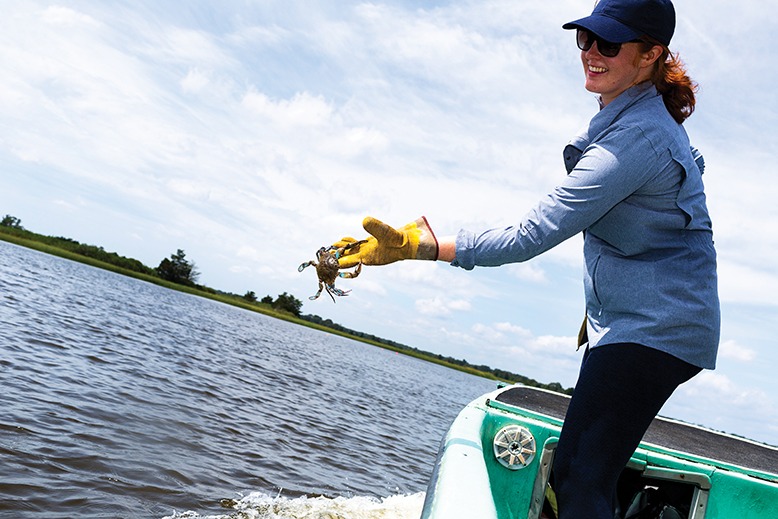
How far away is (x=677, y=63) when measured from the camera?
2.11 meters

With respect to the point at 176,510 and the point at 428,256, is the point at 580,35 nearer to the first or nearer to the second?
the point at 428,256

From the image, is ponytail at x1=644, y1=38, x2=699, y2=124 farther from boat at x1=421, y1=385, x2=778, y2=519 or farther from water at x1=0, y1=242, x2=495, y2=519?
water at x1=0, y1=242, x2=495, y2=519

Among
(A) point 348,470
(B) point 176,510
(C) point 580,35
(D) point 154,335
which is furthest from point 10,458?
(D) point 154,335

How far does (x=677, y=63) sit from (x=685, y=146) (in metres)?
0.35

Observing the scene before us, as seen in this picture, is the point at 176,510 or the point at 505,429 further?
the point at 176,510

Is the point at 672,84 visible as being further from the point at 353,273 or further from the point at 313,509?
the point at 313,509

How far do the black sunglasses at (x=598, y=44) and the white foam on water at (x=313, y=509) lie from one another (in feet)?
14.5

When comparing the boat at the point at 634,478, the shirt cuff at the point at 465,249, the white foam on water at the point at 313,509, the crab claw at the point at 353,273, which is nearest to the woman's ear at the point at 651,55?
the shirt cuff at the point at 465,249

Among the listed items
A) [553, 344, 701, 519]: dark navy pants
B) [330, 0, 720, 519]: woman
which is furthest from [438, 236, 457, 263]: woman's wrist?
[553, 344, 701, 519]: dark navy pants

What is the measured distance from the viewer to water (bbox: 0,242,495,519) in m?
5.15

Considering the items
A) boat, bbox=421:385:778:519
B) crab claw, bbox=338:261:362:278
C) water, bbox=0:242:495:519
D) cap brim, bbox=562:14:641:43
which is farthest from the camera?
water, bbox=0:242:495:519

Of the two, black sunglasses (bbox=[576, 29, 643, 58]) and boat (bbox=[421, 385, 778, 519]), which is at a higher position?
black sunglasses (bbox=[576, 29, 643, 58])

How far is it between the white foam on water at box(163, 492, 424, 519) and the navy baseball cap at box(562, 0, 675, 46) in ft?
14.9

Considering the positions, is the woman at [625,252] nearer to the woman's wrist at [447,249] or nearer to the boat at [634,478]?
the woman's wrist at [447,249]
